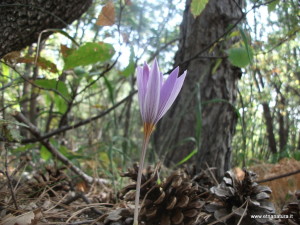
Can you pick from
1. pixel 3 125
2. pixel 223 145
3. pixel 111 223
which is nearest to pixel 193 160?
pixel 223 145

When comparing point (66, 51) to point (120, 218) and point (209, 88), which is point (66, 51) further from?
point (209, 88)

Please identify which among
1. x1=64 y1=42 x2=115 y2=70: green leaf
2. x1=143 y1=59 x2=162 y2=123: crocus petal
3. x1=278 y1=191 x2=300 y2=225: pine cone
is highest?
x1=64 y1=42 x2=115 y2=70: green leaf

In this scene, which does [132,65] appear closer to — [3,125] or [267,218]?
[3,125]

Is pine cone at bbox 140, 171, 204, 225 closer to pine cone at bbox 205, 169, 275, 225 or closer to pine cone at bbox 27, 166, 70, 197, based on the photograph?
pine cone at bbox 205, 169, 275, 225

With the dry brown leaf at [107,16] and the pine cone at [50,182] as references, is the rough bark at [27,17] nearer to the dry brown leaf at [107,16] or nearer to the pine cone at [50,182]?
the dry brown leaf at [107,16]

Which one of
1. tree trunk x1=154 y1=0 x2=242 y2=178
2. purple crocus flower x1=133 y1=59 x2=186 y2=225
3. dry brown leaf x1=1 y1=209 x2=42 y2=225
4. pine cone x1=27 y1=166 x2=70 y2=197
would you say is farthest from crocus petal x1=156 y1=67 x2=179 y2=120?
tree trunk x1=154 y1=0 x2=242 y2=178
